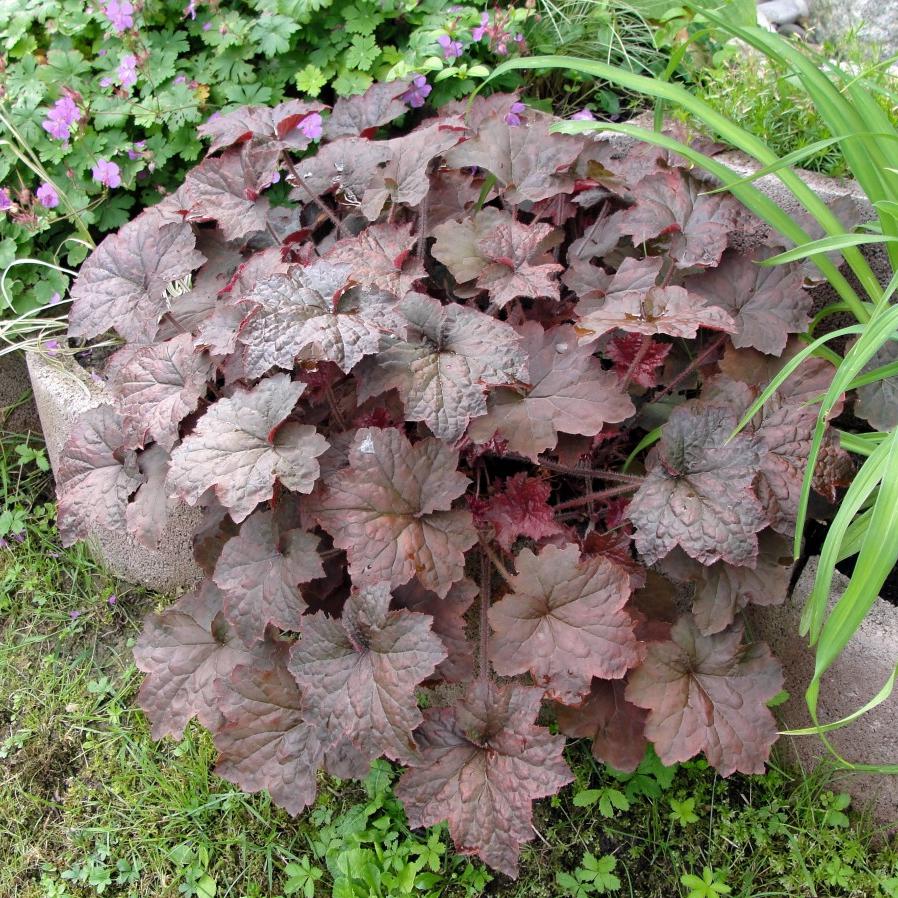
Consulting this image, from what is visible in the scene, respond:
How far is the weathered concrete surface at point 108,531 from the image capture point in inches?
89.6

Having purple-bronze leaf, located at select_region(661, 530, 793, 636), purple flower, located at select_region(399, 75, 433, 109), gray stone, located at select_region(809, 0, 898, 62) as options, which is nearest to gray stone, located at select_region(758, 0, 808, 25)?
gray stone, located at select_region(809, 0, 898, 62)

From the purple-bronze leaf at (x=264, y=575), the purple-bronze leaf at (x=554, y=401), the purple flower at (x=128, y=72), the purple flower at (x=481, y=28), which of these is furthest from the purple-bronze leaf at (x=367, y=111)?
the purple-bronze leaf at (x=264, y=575)

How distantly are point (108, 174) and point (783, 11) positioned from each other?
2.39 meters

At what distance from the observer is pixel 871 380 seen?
1.69m

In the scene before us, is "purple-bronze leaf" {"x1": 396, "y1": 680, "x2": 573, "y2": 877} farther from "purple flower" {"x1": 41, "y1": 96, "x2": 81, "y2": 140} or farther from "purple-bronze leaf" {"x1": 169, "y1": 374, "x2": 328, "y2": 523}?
"purple flower" {"x1": 41, "y1": 96, "x2": 81, "y2": 140}

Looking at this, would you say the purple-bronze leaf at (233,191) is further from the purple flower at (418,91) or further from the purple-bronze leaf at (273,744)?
the purple-bronze leaf at (273,744)

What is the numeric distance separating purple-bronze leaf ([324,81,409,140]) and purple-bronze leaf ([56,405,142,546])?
0.91m

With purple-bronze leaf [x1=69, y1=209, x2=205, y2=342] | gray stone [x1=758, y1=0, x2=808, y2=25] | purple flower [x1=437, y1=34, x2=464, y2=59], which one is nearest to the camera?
purple-bronze leaf [x1=69, y1=209, x2=205, y2=342]

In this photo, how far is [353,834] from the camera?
1950 millimetres

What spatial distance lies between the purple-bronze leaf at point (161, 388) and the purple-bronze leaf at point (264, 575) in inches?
10.4

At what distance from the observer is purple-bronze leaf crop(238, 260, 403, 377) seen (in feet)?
5.07

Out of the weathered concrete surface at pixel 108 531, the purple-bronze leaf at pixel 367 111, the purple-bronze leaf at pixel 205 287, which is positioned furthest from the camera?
the weathered concrete surface at pixel 108 531

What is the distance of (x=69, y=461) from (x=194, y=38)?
1570mm

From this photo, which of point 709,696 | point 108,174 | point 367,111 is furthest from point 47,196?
point 709,696
